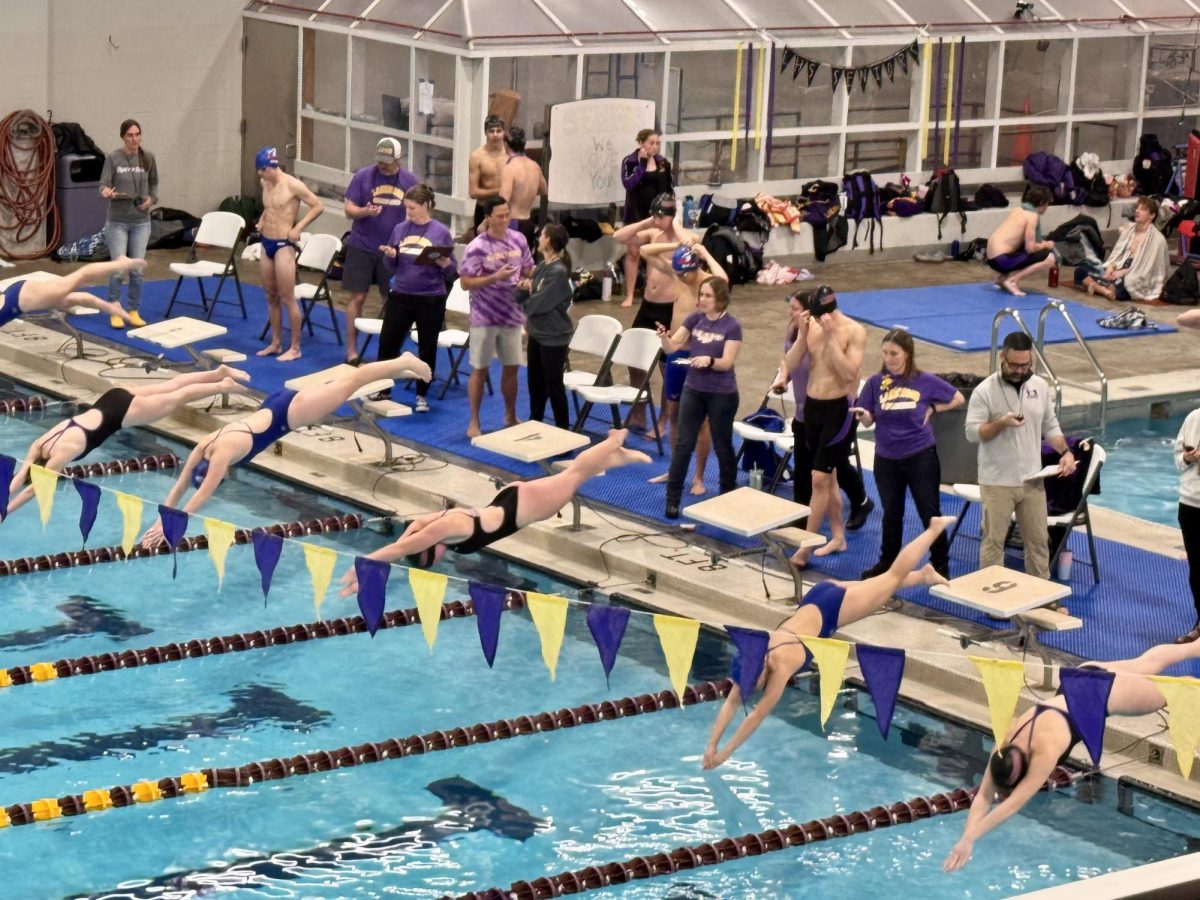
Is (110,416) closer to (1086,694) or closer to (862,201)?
(1086,694)

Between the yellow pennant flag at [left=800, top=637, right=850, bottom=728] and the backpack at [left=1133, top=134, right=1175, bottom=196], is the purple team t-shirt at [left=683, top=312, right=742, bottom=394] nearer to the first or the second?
the yellow pennant flag at [left=800, top=637, right=850, bottom=728]

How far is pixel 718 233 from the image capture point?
16375 millimetres

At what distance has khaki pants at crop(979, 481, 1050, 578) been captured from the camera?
9180 mm

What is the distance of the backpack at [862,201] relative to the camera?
59.2ft

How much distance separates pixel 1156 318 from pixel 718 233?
148 inches

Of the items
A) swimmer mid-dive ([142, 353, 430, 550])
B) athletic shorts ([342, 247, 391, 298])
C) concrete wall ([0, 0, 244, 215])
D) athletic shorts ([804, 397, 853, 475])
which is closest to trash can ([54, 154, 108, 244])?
concrete wall ([0, 0, 244, 215])

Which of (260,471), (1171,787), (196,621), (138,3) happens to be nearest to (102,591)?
(196,621)

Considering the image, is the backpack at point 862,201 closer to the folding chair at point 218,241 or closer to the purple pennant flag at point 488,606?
the folding chair at point 218,241

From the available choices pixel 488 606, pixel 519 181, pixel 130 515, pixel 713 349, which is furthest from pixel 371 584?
pixel 519 181

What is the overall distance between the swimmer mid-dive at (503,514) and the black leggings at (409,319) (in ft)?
10.7

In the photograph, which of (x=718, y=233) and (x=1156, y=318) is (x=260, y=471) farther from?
(x=1156, y=318)

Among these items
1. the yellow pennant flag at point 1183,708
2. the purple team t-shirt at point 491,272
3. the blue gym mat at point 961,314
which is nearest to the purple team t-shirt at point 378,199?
the purple team t-shirt at point 491,272

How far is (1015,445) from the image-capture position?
29.7 feet

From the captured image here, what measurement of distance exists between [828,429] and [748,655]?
2.70m
